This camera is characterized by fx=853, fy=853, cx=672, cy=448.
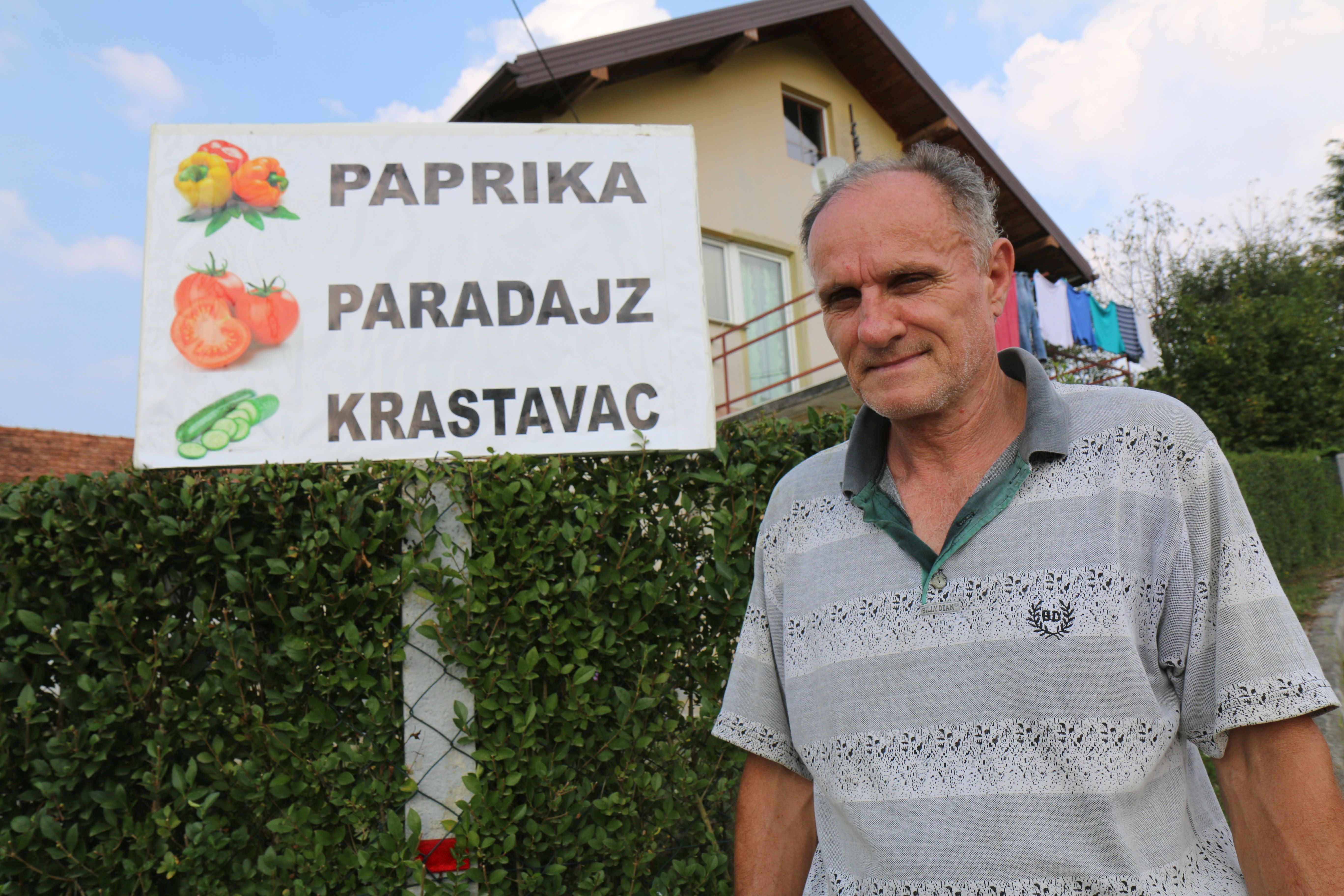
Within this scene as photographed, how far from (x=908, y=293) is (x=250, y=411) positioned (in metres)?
1.92

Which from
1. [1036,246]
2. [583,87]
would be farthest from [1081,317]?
[583,87]

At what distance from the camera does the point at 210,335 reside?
8.30 feet

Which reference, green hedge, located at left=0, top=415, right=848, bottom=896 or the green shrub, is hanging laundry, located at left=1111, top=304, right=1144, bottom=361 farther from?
green hedge, located at left=0, top=415, right=848, bottom=896

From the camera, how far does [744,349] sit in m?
11.1

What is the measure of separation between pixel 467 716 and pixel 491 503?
591 millimetres

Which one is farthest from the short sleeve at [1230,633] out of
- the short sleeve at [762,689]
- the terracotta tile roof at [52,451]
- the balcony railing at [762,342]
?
the terracotta tile roof at [52,451]

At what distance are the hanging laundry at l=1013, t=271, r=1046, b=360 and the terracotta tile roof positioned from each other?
1629cm

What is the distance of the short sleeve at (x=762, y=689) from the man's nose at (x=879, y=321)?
0.46 m

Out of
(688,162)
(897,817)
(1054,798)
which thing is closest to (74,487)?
(688,162)

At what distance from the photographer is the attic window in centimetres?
1263

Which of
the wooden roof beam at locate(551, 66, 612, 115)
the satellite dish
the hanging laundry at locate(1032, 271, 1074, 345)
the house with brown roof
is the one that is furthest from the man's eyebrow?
the hanging laundry at locate(1032, 271, 1074, 345)

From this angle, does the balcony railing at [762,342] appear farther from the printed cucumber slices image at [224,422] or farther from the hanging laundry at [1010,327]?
the printed cucumber slices image at [224,422]

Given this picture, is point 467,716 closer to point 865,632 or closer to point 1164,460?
point 865,632

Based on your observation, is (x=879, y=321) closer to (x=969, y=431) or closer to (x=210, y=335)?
(x=969, y=431)
